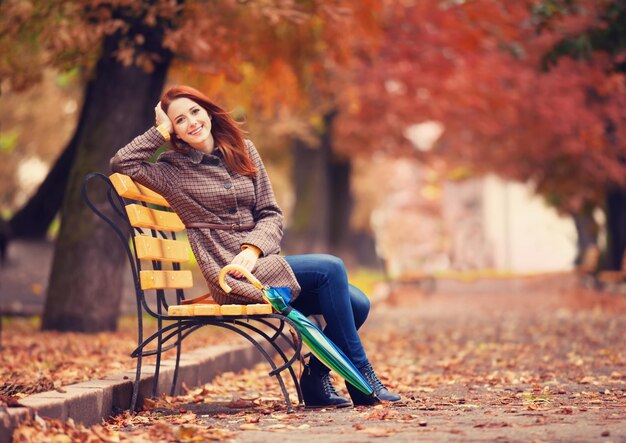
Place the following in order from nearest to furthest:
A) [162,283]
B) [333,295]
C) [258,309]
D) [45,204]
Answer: [258,309] → [333,295] → [162,283] → [45,204]

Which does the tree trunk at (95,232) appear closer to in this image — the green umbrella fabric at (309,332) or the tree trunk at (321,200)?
the green umbrella fabric at (309,332)

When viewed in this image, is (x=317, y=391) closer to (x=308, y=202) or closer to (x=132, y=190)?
(x=132, y=190)

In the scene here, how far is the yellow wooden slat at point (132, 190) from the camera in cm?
634

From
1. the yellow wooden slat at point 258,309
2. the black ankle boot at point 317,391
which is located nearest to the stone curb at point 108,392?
the yellow wooden slat at point 258,309

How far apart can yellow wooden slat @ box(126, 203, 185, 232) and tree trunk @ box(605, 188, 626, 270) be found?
2244 cm

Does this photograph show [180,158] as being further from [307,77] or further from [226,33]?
[307,77]

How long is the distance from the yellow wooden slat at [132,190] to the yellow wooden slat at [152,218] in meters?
0.06

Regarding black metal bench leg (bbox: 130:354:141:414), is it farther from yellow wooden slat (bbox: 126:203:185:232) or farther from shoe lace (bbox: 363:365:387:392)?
shoe lace (bbox: 363:365:387:392)

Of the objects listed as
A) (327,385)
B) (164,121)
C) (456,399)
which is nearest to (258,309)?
(327,385)

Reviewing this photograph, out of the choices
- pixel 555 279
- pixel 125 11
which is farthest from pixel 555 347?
pixel 555 279

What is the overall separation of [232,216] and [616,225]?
22.9 meters

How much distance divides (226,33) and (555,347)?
4.78 meters

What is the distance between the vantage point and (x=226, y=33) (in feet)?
40.3

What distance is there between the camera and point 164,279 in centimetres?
679
